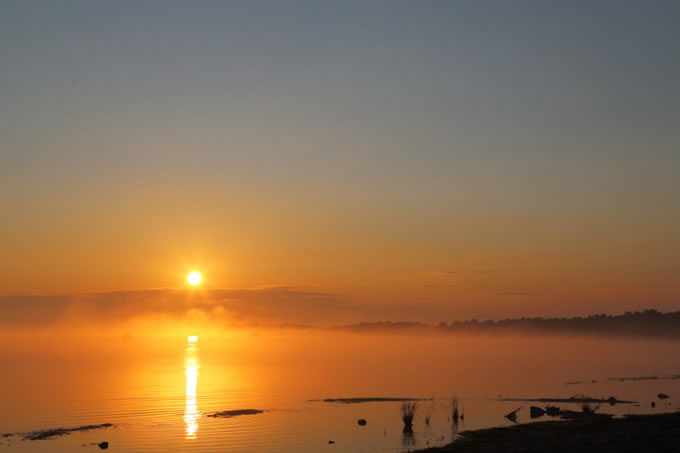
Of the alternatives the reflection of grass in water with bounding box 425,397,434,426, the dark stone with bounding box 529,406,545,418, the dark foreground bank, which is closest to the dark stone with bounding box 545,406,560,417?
the dark stone with bounding box 529,406,545,418

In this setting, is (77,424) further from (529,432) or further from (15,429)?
(529,432)

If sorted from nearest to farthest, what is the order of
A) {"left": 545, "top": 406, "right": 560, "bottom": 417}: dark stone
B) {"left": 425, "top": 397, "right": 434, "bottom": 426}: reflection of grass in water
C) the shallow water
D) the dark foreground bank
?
the dark foreground bank < the shallow water < {"left": 545, "top": 406, "right": 560, "bottom": 417}: dark stone < {"left": 425, "top": 397, "right": 434, "bottom": 426}: reflection of grass in water

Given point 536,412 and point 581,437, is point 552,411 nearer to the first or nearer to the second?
point 536,412

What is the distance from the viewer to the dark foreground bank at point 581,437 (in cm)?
2647

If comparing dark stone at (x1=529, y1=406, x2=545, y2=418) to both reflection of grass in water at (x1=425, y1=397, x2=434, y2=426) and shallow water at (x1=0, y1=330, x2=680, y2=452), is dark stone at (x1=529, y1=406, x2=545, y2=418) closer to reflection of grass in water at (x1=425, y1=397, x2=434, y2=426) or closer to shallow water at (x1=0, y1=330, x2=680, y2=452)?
shallow water at (x1=0, y1=330, x2=680, y2=452)

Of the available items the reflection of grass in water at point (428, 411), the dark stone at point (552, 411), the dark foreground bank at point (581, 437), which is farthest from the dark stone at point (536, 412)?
the reflection of grass in water at point (428, 411)

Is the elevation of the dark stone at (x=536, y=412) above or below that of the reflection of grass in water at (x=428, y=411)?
above

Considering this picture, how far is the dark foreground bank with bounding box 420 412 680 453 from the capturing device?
26469mm

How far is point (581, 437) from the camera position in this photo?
30.5 meters

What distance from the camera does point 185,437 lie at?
3975 cm

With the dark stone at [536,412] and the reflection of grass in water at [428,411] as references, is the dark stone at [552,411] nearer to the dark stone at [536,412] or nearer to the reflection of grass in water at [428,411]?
the dark stone at [536,412]

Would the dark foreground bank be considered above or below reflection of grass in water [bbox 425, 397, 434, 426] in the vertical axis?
above

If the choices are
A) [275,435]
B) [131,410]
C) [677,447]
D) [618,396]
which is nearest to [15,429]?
[131,410]

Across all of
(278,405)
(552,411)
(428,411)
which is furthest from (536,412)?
(278,405)
